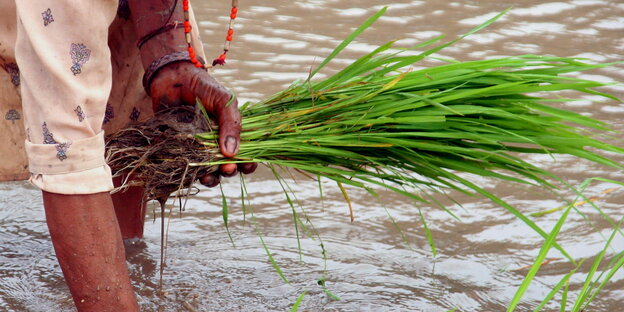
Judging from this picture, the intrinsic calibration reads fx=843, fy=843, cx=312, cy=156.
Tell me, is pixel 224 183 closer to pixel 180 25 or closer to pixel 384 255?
pixel 384 255

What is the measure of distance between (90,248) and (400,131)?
798 millimetres

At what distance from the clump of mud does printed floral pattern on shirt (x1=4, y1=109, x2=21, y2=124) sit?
12.7 inches

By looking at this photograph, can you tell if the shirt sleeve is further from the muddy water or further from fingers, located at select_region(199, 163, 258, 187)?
the muddy water

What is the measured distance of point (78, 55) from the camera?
1.81m

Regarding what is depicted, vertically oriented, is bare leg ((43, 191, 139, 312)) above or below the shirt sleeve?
below

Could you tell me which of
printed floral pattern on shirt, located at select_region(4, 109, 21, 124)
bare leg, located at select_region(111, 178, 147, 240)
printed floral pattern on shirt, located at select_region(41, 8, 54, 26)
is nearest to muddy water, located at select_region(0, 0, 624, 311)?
bare leg, located at select_region(111, 178, 147, 240)

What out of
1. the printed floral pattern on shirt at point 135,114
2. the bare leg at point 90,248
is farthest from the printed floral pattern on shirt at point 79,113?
the printed floral pattern on shirt at point 135,114

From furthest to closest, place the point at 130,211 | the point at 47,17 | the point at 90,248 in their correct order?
1. the point at 130,211
2. the point at 90,248
3. the point at 47,17

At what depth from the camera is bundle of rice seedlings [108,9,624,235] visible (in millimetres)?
1990

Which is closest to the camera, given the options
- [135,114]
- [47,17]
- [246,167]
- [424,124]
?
[47,17]

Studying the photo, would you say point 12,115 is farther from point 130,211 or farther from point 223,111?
point 223,111

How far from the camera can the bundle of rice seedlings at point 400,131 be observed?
78.4 inches

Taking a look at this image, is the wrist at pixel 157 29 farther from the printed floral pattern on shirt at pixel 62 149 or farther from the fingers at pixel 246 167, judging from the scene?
the printed floral pattern on shirt at pixel 62 149

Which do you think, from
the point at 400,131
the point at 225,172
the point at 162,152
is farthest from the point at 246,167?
the point at 400,131
